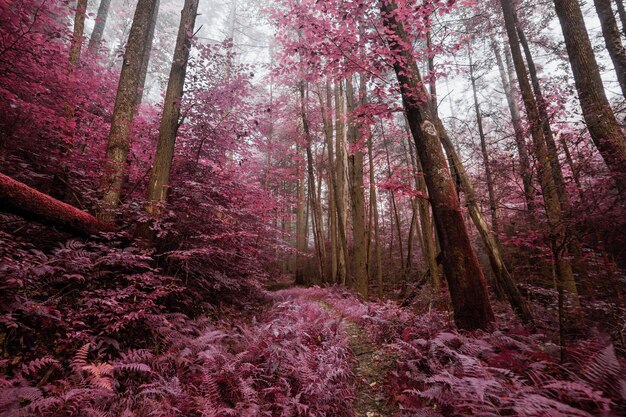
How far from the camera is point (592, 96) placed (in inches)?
202

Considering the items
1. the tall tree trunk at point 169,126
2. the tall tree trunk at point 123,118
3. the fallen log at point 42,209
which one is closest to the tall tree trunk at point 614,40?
the tall tree trunk at point 169,126

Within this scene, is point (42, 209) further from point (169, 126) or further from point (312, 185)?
point (312, 185)

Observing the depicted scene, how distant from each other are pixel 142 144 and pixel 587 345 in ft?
30.1

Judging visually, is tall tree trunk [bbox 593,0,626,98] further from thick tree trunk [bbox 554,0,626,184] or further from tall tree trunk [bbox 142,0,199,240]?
tall tree trunk [bbox 142,0,199,240]

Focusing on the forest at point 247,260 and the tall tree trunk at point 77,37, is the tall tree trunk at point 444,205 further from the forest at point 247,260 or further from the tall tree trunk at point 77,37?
the tall tree trunk at point 77,37

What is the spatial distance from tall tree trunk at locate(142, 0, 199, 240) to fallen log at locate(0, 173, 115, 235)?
34.7 inches

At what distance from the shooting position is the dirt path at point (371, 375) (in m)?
3.09

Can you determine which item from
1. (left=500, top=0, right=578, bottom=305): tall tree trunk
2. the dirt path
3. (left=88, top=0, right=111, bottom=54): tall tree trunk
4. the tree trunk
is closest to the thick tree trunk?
(left=500, top=0, right=578, bottom=305): tall tree trunk

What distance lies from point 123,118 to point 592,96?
344 inches

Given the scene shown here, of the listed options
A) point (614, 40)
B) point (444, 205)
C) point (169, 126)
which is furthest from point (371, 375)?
point (614, 40)

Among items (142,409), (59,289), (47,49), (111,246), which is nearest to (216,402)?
(142,409)

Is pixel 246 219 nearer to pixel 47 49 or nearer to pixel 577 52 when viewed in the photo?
pixel 47 49

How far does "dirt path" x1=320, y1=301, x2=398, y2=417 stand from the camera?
10.1 feet

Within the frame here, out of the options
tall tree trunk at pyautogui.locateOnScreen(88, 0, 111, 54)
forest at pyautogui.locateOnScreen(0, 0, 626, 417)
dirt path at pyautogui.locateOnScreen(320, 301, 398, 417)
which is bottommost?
dirt path at pyautogui.locateOnScreen(320, 301, 398, 417)
